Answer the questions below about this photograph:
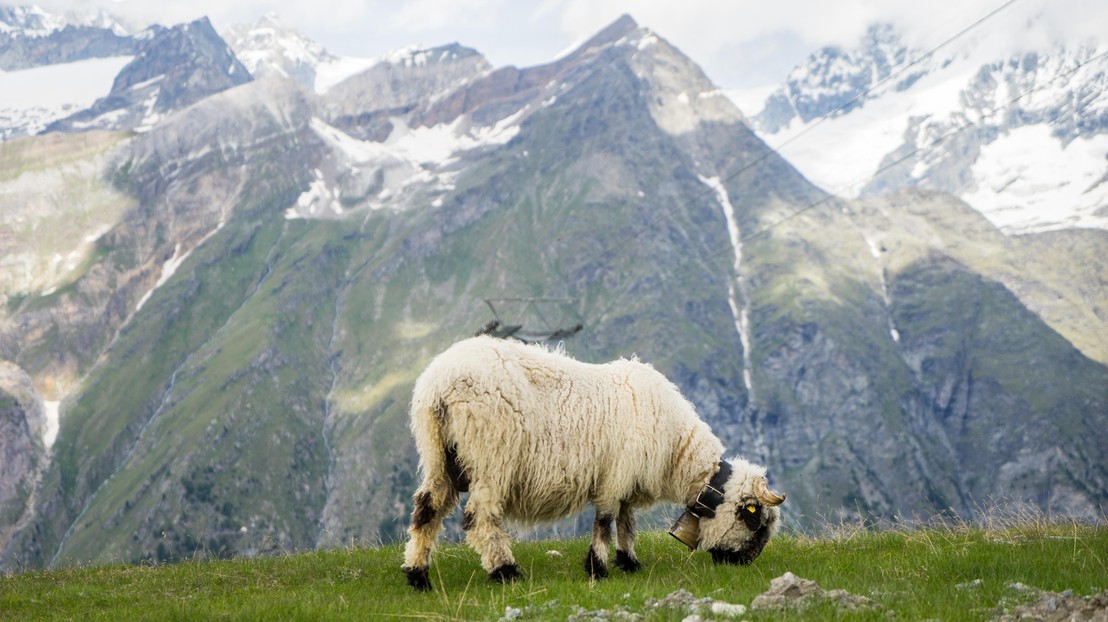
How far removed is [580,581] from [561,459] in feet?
7.41

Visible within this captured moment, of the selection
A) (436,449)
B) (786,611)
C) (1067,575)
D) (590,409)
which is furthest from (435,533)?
(1067,575)

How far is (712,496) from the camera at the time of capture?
47.8 feet

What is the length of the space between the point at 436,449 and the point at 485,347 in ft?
5.82

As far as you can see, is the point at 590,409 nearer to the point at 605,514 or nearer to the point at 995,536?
the point at 605,514

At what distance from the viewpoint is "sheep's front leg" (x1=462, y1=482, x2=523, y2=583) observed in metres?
12.9

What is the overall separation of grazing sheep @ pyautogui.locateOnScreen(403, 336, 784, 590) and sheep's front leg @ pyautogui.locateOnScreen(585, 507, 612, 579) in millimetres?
20

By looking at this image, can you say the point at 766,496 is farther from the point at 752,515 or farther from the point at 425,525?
the point at 425,525

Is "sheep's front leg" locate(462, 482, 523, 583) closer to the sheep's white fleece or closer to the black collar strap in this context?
the sheep's white fleece

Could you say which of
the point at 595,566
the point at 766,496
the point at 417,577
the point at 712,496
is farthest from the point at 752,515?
the point at 417,577

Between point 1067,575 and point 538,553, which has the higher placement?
point 1067,575

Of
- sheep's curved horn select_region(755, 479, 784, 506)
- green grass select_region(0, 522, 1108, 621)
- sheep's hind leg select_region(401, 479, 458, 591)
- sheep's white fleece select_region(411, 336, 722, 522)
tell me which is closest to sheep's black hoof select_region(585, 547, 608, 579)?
green grass select_region(0, 522, 1108, 621)

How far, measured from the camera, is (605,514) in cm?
1388

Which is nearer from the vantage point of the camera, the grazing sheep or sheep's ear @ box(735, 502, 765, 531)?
the grazing sheep

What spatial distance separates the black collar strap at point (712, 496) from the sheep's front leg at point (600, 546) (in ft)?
5.35
